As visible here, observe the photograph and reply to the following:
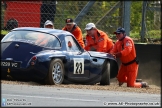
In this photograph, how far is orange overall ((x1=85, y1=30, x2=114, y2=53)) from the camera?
18.3 meters

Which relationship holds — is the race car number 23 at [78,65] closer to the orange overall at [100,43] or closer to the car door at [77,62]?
the car door at [77,62]

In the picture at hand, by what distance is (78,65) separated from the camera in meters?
16.1

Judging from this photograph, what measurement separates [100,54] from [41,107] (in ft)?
22.5

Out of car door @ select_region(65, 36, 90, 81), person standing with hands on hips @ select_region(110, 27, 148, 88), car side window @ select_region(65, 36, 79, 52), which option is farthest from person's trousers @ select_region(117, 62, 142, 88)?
car side window @ select_region(65, 36, 79, 52)

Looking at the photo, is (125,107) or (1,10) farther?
(1,10)

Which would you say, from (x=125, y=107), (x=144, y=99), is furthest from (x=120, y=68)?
(x=125, y=107)

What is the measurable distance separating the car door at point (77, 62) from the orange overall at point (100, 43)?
1.69 metres

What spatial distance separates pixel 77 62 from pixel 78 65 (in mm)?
81

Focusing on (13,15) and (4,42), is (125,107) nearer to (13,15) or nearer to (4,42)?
(4,42)

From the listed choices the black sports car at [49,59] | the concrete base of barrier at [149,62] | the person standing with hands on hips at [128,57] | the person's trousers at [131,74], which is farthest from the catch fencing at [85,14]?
the black sports car at [49,59]

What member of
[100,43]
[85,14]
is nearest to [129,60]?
[100,43]

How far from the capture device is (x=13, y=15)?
20203 millimetres

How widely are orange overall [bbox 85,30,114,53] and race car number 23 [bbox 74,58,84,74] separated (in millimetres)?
2035

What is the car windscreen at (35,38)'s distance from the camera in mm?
15406
